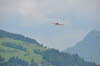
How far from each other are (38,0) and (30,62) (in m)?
3.20

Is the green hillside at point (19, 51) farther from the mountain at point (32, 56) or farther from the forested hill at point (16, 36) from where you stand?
the forested hill at point (16, 36)

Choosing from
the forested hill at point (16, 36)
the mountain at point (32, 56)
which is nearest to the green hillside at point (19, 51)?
the mountain at point (32, 56)

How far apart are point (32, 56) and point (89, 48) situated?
292 cm

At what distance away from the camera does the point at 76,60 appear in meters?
17.9

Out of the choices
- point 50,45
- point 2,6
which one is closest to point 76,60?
point 50,45

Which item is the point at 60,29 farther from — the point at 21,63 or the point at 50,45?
the point at 21,63

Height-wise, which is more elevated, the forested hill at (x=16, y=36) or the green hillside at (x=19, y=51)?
the forested hill at (x=16, y=36)

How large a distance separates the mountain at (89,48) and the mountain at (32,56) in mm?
251

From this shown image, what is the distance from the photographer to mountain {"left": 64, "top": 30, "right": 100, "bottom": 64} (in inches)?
689

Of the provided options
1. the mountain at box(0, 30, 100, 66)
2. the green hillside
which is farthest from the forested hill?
the green hillside

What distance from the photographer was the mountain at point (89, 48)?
17500 mm

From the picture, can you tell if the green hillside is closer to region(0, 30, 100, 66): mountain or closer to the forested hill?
region(0, 30, 100, 66): mountain

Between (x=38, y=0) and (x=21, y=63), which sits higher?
(x=38, y=0)

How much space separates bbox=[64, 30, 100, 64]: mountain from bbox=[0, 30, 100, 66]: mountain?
0.82ft
